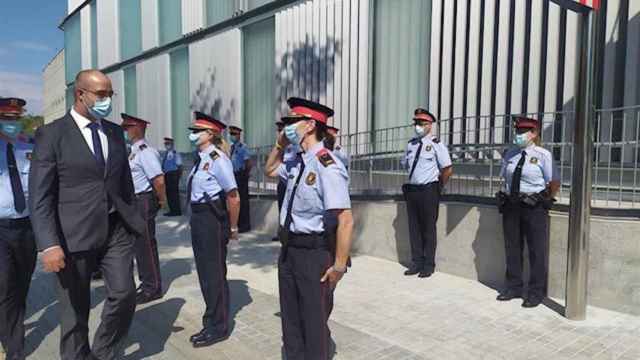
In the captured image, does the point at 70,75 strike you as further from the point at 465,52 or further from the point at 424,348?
the point at 424,348

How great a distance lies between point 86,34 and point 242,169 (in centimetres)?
2021

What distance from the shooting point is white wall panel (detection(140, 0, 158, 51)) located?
18.3 meters

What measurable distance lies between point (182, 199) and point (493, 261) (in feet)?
29.6

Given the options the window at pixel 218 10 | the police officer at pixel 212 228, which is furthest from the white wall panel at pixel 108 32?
the police officer at pixel 212 228

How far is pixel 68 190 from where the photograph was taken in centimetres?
328

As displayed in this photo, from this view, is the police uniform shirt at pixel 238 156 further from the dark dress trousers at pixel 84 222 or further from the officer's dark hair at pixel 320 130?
the officer's dark hair at pixel 320 130

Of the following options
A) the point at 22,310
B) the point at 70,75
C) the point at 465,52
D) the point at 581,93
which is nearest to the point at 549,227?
the point at 581,93

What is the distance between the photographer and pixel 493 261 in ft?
19.1

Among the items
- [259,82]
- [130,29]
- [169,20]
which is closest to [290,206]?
[259,82]

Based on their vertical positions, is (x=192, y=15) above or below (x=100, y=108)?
above

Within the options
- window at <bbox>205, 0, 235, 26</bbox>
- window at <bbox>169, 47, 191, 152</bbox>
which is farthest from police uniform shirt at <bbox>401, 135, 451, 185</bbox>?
window at <bbox>169, 47, 191, 152</bbox>

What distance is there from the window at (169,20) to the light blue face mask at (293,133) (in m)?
15.1

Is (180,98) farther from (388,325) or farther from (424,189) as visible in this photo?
(388,325)

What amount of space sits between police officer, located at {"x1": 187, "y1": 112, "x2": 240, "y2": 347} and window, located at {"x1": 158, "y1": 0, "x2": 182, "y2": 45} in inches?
555
